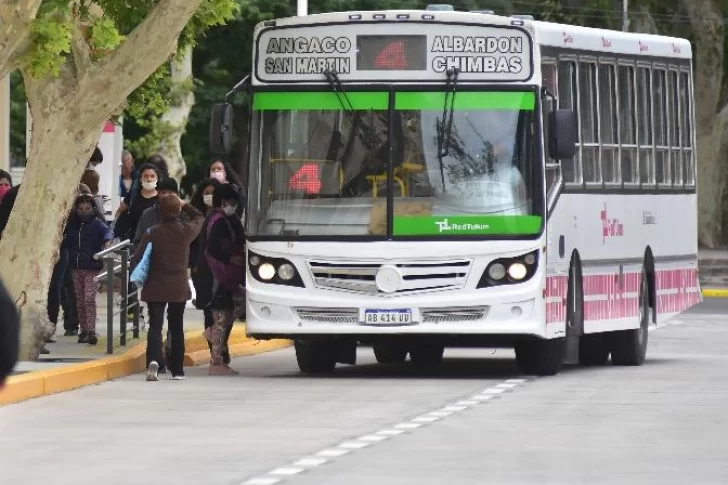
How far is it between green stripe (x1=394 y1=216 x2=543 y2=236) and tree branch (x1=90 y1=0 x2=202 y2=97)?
253cm

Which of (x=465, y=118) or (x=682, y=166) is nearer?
(x=465, y=118)

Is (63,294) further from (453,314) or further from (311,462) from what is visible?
(311,462)

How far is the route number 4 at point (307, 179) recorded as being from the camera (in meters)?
18.7

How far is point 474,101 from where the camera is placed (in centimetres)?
1875

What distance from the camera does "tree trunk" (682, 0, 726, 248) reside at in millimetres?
56500

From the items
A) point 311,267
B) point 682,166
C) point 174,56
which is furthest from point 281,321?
point 682,166

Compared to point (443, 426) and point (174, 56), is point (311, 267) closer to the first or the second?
point (174, 56)

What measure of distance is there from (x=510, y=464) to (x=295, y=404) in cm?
467

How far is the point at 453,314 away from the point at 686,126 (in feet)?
20.0

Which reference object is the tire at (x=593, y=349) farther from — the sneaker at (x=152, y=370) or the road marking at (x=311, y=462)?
the road marking at (x=311, y=462)

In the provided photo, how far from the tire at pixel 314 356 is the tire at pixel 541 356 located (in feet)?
5.33

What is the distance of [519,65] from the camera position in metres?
18.9

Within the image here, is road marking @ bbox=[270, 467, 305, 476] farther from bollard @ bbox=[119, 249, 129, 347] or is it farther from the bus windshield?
bollard @ bbox=[119, 249, 129, 347]

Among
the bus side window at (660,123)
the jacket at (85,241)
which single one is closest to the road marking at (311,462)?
the jacket at (85,241)
